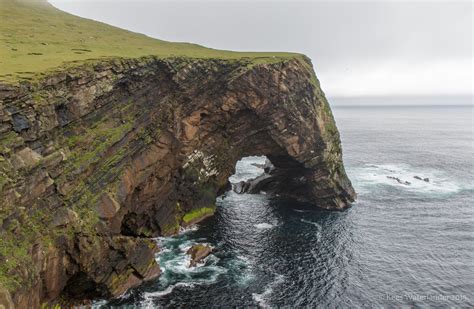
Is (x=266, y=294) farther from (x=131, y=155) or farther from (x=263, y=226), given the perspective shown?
(x=131, y=155)

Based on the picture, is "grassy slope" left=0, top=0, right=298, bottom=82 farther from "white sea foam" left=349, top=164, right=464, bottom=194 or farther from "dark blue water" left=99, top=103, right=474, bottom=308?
"white sea foam" left=349, top=164, right=464, bottom=194

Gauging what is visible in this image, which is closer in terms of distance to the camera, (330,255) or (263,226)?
(330,255)

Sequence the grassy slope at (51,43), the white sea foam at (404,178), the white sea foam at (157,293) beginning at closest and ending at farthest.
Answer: the white sea foam at (157,293) < the grassy slope at (51,43) < the white sea foam at (404,178)

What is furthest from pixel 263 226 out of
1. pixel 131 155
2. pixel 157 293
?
pixel 131 155

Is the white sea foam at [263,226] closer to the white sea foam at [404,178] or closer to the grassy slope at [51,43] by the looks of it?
the grassy slope at [51,43]

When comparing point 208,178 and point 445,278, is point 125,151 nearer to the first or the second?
point 208,178

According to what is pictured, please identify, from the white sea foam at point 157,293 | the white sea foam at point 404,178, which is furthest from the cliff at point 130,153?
the white sea foam at point 404,178

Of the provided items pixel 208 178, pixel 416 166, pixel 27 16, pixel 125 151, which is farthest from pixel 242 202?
pixel 416 166
